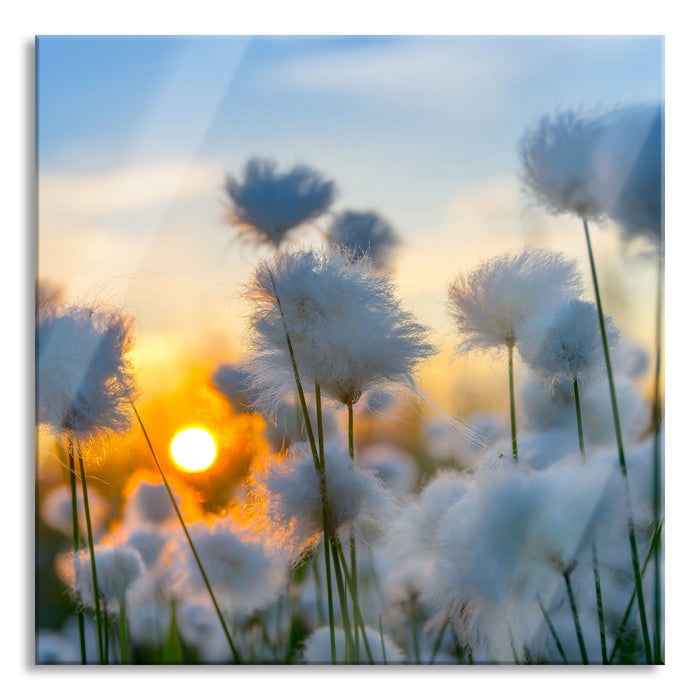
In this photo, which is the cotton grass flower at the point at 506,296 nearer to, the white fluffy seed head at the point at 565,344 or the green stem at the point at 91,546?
the white fluffy seed head at the point at 565,344

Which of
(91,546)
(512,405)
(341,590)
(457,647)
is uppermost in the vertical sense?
(512,405)

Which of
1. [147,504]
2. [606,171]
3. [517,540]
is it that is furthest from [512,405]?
[147,504]

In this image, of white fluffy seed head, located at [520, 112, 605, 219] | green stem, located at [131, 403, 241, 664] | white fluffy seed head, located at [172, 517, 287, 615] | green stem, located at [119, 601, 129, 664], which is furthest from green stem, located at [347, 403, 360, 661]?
white fluffy seed head, located at [520, 112, 605, 219]

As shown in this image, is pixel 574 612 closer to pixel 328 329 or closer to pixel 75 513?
pixel 328 329

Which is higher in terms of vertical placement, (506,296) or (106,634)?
(506,296)
